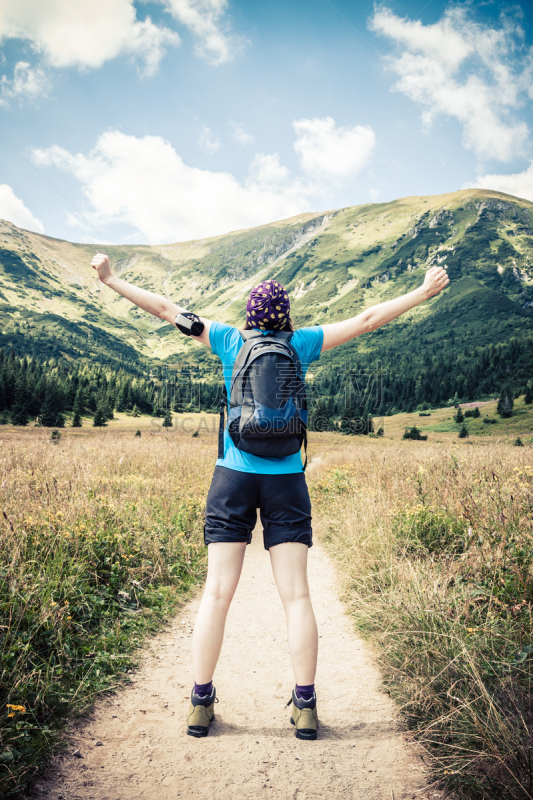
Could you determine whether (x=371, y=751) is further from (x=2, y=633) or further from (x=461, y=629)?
(x=2, y=633)

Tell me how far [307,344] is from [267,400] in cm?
59

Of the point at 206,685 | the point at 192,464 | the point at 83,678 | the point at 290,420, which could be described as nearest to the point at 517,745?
the point at 206,685

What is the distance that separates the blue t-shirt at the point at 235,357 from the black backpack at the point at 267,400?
0.20ft

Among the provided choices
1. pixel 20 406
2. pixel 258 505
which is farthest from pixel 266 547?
pixel 20 406

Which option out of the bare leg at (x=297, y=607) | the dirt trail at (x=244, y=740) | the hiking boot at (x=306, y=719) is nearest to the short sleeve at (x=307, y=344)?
the bare leg at (x=297, y=607)

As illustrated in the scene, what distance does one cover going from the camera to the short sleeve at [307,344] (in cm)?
290

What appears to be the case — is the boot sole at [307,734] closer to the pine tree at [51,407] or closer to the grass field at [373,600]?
the grass field at [373,600]

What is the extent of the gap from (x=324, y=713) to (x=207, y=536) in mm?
1538

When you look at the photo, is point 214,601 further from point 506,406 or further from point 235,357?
point 506,406

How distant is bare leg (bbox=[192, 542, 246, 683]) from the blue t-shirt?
506mm

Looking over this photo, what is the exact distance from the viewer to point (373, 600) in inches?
169

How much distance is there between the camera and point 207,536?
268cm

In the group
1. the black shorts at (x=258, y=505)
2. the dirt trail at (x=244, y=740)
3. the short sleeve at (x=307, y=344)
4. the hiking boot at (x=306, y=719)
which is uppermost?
the short sleeve at (x=307, y=344)

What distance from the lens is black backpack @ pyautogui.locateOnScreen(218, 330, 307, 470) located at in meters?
2.55
